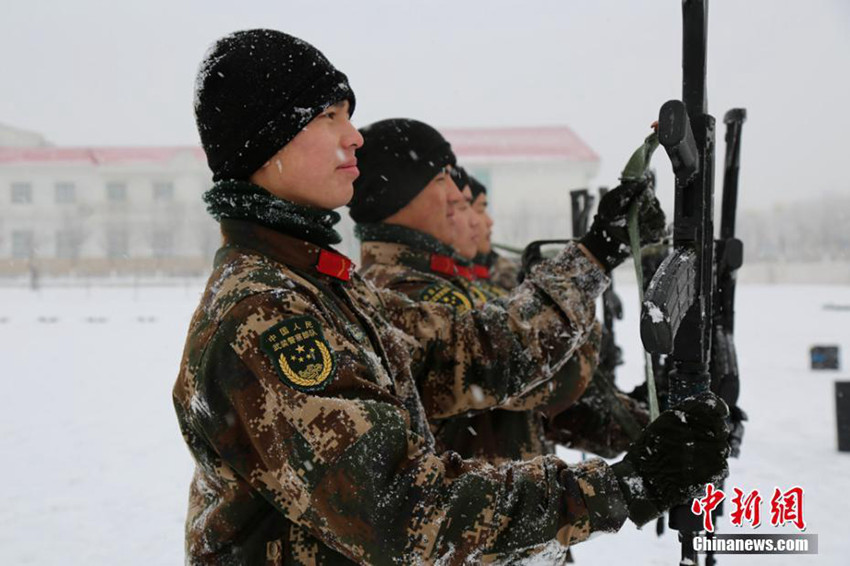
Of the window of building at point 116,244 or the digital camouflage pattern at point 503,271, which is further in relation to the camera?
the window of building at point 116,244

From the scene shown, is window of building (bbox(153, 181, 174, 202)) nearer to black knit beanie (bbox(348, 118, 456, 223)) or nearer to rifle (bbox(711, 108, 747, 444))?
black knit beanie (bbox(348, 118, 456, 223))

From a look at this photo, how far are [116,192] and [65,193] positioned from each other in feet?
10.6

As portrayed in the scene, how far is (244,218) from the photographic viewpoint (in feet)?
4.32

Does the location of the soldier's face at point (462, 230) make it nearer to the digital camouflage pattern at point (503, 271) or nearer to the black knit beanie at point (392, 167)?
the black knit beanie at point (392, 167)

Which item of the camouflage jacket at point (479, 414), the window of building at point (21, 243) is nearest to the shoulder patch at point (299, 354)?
the camouflage jacket at point (479, 414)

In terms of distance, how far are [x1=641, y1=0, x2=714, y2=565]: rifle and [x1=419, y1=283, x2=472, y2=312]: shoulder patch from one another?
3.07 feet

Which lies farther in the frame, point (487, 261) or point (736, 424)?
point (487, 261)

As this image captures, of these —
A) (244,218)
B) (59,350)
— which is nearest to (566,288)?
(244,218)

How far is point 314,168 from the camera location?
1.40 metres

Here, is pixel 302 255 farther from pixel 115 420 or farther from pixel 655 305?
pixel 115 420

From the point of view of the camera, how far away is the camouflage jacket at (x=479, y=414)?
2.22 meters

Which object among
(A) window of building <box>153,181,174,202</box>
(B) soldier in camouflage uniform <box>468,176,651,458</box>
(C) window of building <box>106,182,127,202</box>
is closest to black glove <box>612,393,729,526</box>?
(B) soldier in camouflage uniform <box>468,176,651,458</box>

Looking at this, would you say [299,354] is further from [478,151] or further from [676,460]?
[478,151]

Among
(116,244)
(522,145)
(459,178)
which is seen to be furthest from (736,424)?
(522,145)
